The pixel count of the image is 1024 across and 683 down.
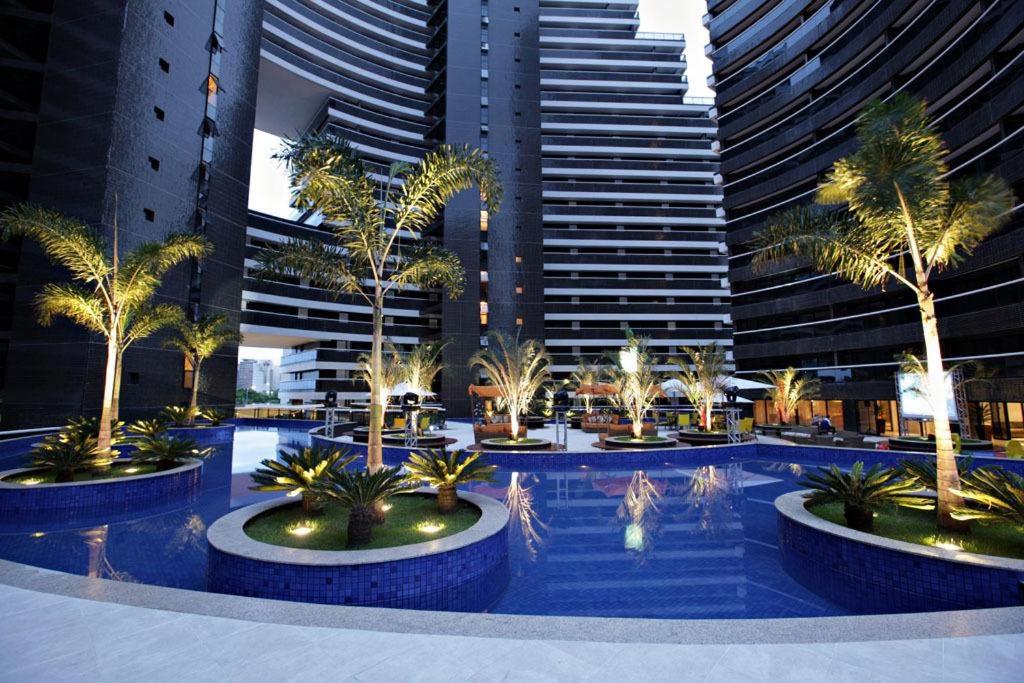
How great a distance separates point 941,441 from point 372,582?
8.11m

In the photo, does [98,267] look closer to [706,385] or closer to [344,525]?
[344,525]

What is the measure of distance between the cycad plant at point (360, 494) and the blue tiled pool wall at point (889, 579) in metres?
5.55

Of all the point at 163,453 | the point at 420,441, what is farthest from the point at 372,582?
the point at 420,441

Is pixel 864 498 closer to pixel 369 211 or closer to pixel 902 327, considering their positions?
pixel 369 211

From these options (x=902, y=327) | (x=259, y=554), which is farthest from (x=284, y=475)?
(x=902, y=327)

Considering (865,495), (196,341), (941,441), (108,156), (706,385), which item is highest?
(108,156)

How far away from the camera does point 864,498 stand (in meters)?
6.60

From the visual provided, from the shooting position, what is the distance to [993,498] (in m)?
5.96

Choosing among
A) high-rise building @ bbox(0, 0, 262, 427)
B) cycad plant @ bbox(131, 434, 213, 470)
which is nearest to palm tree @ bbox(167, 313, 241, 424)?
high-rise building @ bbox(0, 0, 262, 427)

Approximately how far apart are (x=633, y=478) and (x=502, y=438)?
6.61 m

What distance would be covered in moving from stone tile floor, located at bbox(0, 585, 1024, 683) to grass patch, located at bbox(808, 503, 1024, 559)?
2.79 m

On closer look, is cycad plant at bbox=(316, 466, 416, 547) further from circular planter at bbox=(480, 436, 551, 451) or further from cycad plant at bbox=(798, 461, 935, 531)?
circular planter at bbox=(480, 436, 551, 451)

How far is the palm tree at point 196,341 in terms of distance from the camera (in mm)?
22625

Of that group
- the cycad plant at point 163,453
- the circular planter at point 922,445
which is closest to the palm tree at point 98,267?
the cycad plant at point 163,453
